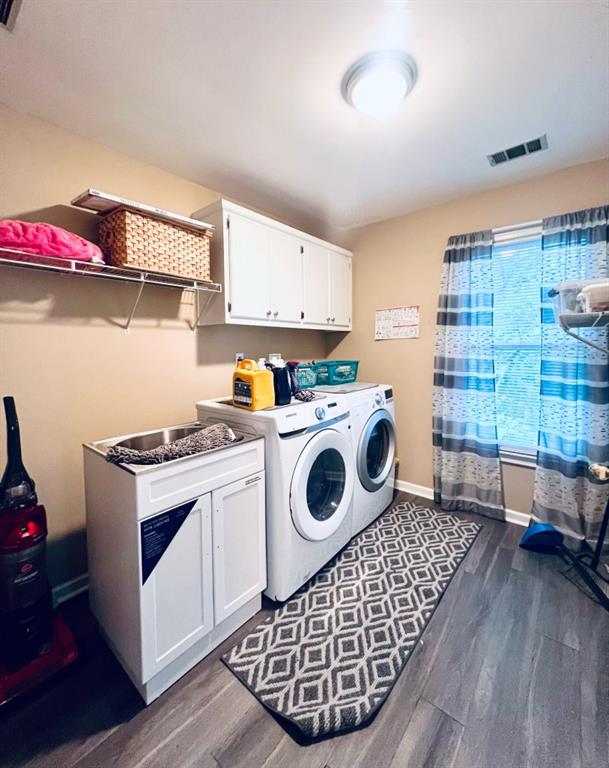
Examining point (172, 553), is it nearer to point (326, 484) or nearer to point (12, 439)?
point (12, 439)

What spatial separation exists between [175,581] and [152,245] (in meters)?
1.57

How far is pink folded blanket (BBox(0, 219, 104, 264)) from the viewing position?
4.37ft

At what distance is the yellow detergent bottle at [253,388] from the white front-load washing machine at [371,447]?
48 cm

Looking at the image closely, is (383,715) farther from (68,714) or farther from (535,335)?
(535,335)

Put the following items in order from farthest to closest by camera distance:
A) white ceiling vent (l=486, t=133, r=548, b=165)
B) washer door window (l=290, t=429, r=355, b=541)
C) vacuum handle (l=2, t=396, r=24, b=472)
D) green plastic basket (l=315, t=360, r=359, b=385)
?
green plastic basket (l=315, t=360, r=359, b=385), white ceiling vent (l=486, t=133, r=548, b=165), washer door window (l=290, t=429, r=355, b=541), vacuum handle (l=2, t=396, r=24, b=472)

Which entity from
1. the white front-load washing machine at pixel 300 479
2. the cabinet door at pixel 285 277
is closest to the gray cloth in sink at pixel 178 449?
the white front-load washing machine at pixel 300 479

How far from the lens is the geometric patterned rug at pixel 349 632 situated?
1237 mm

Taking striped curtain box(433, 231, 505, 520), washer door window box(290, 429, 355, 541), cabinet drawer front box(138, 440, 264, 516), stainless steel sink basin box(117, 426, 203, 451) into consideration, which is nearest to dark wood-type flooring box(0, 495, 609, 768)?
washer door window box(290, 429, 355, 541)

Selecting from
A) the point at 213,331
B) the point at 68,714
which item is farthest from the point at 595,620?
the point at 213,331

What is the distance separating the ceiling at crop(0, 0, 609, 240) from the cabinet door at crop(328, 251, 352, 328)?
809mm

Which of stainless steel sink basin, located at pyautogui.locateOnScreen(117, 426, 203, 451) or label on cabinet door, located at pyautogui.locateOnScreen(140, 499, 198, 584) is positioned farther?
stainless steel sink basin, located at pyautogui.locateOnScreen(117, 426, 203, 451)

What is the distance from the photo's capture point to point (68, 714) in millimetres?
1202

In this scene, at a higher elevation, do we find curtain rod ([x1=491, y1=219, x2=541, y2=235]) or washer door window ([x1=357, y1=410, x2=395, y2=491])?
curtain rod ([x1=491, y1=219, x2=541, y2=235])

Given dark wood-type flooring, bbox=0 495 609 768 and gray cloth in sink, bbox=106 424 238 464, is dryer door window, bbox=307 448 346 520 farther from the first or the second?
dark wood-type flooring, bbox=0 495 609 768
